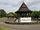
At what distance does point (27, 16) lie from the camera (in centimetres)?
3578

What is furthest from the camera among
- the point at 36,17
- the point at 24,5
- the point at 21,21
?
the point at 36,17

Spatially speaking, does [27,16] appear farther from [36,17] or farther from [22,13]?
[36,17]

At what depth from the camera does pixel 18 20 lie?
3581 cm

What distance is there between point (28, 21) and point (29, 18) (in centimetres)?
87

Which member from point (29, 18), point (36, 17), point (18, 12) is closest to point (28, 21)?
point (29, 18)

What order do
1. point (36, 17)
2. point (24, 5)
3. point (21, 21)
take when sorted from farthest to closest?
point (36, 17) < point (24, 5) < point (21, 21)

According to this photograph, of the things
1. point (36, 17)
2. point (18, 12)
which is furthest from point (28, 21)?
point (36, 17)

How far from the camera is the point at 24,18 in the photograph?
3550 centimetres

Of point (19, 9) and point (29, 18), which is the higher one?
point (19, 9)

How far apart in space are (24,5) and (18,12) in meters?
2.76

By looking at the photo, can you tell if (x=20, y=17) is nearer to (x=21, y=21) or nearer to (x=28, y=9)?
(x=21, y=21)

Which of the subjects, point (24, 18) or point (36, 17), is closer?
point (24, 18)

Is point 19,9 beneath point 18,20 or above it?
above

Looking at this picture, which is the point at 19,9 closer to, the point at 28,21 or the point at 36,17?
the point at 28,21
